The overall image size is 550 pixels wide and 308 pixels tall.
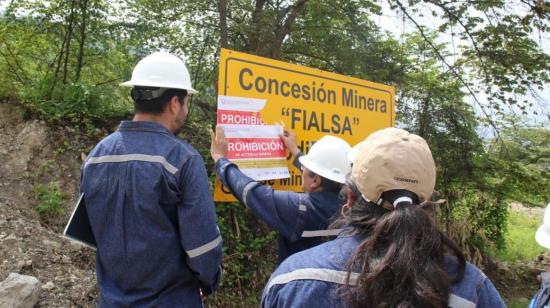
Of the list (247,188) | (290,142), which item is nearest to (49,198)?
(290,142)

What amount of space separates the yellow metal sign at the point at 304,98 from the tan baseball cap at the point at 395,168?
1796mm

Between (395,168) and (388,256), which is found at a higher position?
Answer: (395,168)

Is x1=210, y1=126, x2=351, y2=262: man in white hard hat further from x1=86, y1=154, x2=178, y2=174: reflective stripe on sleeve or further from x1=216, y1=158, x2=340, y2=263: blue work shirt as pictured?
x1=86, y1=154, x2=178, y2=174: reflective stripe on sleeve

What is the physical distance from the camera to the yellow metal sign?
10.3 feet

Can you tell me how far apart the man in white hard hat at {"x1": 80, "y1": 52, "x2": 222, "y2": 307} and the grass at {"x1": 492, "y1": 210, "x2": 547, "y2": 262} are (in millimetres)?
9301

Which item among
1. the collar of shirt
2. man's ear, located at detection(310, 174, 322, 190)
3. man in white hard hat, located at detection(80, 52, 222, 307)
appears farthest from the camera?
man's ear, located at detection(310, 174, 322, 190)

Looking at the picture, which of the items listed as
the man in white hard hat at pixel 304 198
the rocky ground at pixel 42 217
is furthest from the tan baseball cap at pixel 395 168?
the rocky ground at pixel 42 217

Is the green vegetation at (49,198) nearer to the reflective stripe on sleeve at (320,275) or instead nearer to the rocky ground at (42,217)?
the rocky ground at (42,217)

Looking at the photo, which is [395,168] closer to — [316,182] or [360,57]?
[316,182]

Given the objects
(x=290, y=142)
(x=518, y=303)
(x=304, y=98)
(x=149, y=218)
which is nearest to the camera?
(x=149, y=218)

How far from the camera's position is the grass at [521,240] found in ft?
34.5

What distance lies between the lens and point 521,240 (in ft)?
41.1

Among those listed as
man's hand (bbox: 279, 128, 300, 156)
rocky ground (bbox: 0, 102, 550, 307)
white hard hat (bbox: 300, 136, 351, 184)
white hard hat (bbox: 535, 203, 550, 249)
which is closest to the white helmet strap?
white hard hat (bbox: 300, 136, 351, 184)

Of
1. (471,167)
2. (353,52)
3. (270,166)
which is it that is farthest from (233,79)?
(471,167)
